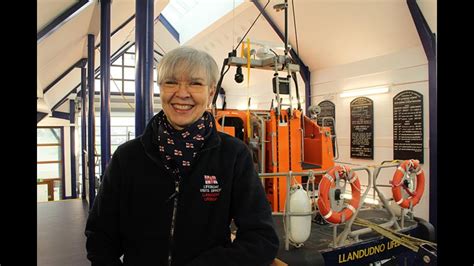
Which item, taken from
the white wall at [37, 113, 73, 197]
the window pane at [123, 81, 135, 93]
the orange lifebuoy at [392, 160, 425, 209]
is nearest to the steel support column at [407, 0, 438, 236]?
the orange lifebuoy at [392, 160, 425, 209]

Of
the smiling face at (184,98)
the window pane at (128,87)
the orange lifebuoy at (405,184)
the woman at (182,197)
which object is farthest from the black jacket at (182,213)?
the window pane at (128,87)

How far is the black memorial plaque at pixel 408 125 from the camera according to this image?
5855 mm

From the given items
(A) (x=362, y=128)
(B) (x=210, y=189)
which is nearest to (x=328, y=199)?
(B) (x=210, y=189)

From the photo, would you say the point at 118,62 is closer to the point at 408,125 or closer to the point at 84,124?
the point at 84,124

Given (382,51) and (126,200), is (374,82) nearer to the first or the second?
(382,51)

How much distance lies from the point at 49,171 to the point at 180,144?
44.8 feet

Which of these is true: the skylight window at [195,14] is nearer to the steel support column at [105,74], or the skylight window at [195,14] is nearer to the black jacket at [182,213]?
the steel support column at [105,74]

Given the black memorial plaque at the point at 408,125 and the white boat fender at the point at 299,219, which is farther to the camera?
the black memorial plaque at the point at 408,125

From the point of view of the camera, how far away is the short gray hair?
112cm

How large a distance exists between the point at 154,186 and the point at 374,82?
6610mm

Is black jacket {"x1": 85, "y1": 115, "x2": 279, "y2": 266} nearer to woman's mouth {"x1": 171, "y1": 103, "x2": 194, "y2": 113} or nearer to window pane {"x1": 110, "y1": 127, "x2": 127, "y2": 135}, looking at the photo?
woman's mouth {"x1": 171, "y1": 103, "x2": 194, "y2": 113}

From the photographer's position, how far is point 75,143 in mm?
12969

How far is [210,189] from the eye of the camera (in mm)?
1127

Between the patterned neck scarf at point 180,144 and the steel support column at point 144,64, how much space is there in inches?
90.9
